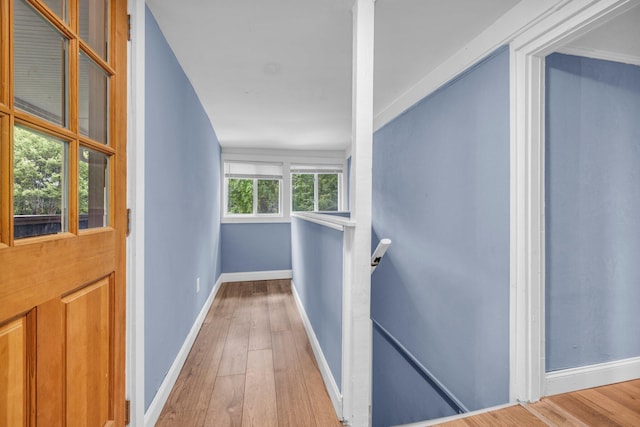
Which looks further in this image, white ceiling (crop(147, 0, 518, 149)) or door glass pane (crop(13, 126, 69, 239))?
white ceiling (crop(147, 0, 518, 149))

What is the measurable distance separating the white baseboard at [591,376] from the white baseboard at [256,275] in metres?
3.58

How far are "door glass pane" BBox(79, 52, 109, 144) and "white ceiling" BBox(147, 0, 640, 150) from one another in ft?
2.20

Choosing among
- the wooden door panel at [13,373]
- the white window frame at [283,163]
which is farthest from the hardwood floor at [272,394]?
the white window frame at [283,163]

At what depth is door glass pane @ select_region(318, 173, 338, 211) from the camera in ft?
16.3

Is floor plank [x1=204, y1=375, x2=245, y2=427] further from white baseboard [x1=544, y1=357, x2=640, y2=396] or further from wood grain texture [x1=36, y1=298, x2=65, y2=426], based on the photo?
white baseboard [x1=544, y1=357, x2=640, y2=396]

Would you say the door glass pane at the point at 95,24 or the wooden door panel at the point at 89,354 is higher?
the door glass pane at the point at 95,24

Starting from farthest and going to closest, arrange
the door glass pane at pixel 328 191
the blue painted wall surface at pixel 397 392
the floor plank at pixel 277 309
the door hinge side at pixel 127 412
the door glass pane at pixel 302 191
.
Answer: the door glass pane at pixel 328 191
the door glass pane at pixel 302 191
the floor plank at pixel 277 309
the blue painted wall surface at pixel 397 392
the door hinge side at pixel 127 412

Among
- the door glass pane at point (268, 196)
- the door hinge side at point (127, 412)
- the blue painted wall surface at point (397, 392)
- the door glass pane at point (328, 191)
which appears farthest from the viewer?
the door glass pane at point (328, 191)

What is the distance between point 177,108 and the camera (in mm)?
1886

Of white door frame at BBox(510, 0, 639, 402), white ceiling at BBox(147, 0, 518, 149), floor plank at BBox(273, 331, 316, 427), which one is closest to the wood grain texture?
floor plank at BBox(273, 331, 316, 427)

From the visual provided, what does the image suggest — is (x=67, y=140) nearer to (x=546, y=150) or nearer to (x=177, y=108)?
(x=177, y=108)

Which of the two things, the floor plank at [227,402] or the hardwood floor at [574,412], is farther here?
the floor plank at [227,402]

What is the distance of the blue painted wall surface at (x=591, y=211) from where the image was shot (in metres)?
1.43

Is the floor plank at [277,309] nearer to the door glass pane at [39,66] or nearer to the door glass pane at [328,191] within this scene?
the door glass pane at [328,191]
